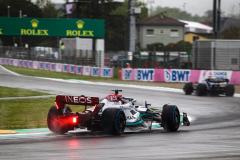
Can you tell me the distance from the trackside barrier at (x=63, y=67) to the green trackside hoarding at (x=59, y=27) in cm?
299

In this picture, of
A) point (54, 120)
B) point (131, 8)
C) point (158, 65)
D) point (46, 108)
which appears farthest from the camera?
point (131, 8)

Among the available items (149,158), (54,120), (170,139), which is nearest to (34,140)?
(54,120)

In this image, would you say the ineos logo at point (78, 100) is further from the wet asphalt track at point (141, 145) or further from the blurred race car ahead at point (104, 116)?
the wet asphalt track at point (141, 145)

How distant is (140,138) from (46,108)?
957 centimetres

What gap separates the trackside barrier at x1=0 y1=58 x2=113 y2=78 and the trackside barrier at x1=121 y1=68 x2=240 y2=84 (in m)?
2.96

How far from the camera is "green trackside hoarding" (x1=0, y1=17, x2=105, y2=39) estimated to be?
62.9 meters

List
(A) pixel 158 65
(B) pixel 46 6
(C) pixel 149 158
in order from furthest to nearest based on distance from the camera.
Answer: (B) pixel 46 6 → (A) pixel 158 65 → (C) pixel 149 158

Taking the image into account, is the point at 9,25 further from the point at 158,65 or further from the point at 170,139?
the point at 170,139

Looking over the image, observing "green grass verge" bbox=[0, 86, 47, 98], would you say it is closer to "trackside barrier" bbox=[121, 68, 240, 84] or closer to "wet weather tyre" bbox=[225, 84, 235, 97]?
"wet weather tyre" bbox=[225, 84, 235, 97]

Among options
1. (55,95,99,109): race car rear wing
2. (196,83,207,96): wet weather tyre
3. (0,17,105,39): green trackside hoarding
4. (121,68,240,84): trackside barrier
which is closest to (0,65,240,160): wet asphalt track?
(55,95,99,109): race car rear wing

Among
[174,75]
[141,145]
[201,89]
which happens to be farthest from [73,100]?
[174,75]

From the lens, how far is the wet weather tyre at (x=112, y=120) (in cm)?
1692

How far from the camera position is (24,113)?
23234 mm

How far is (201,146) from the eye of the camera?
14180 mm
